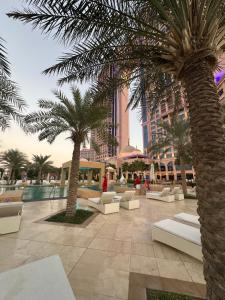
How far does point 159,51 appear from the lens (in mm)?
2945

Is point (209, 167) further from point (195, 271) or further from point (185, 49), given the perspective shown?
point (195, 271)

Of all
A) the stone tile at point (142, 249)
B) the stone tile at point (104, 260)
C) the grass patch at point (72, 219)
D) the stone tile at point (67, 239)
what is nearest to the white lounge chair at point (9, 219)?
the grass patch at point (72, 219)

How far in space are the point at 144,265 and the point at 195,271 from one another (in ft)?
3.51

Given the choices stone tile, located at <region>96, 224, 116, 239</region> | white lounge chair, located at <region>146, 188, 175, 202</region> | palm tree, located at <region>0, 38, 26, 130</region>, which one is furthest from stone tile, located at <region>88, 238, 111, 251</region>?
white lounge chair, located at <region>146, 188, 175, 202</region>

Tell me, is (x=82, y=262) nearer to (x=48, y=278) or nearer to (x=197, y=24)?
(x=48, y=278)

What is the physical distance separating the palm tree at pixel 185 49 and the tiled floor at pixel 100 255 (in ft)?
5.37

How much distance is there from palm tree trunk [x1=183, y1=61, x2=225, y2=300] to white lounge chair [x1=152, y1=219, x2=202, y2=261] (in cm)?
206

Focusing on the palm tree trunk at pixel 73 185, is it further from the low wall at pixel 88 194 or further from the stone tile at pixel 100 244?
the low wall at pixel 88 194

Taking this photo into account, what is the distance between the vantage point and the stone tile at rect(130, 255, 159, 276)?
3.03m

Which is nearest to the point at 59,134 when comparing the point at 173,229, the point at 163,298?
the point at 173,229

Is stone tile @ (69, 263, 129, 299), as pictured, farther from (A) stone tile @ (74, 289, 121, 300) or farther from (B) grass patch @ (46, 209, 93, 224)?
(B) grass patch @ (46, 209, 93, 224)

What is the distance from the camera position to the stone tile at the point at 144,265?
3027 mm

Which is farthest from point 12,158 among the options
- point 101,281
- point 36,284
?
point 36,284

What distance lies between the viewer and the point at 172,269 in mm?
3137
